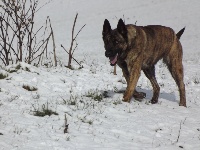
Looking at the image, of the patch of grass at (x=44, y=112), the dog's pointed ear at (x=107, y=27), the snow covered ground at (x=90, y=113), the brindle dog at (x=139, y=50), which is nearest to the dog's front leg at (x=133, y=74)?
the brindle dog at (x=139, y=50)

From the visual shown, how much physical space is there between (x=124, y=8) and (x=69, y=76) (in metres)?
26.0

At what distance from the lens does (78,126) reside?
5398 millimetres

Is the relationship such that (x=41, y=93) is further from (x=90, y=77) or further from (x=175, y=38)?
(x=175, y=38)

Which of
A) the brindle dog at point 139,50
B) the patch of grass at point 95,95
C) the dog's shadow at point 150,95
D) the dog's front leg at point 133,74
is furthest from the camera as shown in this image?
the dog's shadow at point 150,95

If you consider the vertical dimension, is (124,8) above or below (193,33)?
above

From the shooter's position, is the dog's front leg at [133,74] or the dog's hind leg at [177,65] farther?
the dog's hind leg at [177,65]

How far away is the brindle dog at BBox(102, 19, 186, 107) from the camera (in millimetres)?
6820

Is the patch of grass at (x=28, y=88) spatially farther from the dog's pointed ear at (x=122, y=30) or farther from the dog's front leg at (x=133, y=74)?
the dog's pointed ear at (x=122, y=30)

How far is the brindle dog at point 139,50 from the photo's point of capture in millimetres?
6820

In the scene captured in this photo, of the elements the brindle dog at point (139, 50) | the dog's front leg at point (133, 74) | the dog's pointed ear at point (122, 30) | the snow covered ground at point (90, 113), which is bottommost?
the snow covered ground at point (90, 113)

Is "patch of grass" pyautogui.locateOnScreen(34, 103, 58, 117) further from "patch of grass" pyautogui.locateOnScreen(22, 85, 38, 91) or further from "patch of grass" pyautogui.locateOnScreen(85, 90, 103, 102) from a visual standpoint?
"patch of grass" pyautogui.locateOnScreen(22, 85, 38, 91)

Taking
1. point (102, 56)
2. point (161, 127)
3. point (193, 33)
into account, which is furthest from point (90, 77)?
point (193, 33)

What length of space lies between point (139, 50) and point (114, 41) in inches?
22.9

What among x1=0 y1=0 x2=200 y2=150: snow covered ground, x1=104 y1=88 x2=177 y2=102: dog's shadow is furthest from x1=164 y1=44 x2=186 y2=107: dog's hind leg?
x1=104 y1=88 x2=177 y2=102: dog's shadow
